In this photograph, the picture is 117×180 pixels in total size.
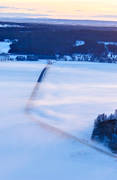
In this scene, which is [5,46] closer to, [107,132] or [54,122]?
[54,122]

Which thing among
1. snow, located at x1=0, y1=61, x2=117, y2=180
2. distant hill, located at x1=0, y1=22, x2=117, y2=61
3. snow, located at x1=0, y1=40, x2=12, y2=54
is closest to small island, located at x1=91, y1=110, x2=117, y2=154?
snow, located at x1=0, y1=61, x2=117, y2=180

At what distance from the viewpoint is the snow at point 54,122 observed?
3.67 metres

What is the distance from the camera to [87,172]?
12.0 feet

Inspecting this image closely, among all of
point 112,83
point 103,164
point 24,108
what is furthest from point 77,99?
point 103,164

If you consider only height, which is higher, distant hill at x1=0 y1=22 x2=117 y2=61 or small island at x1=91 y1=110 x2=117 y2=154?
distant hill at x1=0 y1=22 x2=117 y2=61

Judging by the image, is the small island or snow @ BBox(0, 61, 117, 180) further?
the small island

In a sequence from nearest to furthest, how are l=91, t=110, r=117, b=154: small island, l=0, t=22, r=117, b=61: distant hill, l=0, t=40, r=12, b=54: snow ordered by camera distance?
1. l=91, t=110, r=117, b=154: small island
2. l=0, t=22, r=117, b=61: distant hill
3. l=0, t=40, r=12, b=54: snow

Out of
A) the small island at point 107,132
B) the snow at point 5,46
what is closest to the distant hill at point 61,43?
the snow at point 5,46

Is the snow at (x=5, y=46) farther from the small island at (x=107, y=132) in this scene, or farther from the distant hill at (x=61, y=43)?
the small island at (x=107, y=132)

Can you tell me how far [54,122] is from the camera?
191 inches

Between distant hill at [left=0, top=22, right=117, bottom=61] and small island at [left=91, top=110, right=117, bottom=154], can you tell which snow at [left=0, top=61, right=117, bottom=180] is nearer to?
small island at [left=91, top=110, right=117, bottom=154]

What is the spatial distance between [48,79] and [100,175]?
399cm

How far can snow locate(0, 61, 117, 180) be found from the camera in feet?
12.0

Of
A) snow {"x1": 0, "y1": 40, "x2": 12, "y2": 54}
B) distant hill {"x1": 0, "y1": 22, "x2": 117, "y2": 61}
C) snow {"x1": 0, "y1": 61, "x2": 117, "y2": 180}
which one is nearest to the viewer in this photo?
snow {"x1": 0, "y1": 61, "x2": 117, "y2": 180}
